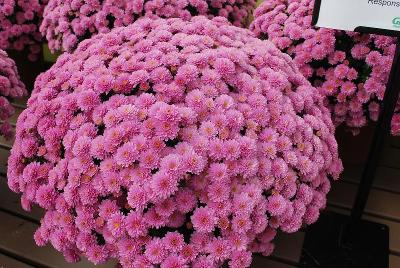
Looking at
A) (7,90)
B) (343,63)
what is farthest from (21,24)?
(343,63)

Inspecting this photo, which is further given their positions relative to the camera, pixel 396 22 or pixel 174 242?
pixel 396 22

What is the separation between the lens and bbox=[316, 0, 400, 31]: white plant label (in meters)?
1.30

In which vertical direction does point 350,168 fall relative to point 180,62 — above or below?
A: below

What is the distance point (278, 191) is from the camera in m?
1.20

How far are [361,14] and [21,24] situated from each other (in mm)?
2200

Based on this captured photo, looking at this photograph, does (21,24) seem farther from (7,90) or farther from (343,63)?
(343,63)

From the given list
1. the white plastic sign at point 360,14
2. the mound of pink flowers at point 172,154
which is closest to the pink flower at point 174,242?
the mound of pink flowers at point 172,154

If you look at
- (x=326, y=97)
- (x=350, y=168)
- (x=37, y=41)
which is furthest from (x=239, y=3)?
(x=37, y=41)

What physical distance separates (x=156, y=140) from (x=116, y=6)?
129 cm

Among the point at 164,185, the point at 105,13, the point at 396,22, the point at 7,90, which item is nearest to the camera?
the point at 164,185

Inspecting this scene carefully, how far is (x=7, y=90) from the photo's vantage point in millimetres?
1840

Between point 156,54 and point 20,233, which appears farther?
point 20,233

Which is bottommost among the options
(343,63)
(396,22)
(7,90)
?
(7,90)

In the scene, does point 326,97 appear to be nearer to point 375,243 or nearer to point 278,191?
point 375,243
